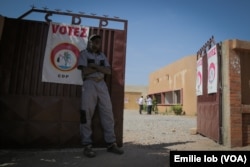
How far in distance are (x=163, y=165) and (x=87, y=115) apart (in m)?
1.63

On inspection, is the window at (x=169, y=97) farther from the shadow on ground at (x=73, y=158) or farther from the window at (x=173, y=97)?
the shadow on ground at (x=73, y=158)

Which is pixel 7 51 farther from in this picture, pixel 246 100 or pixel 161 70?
pixel 161 70

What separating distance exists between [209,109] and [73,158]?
172 inches

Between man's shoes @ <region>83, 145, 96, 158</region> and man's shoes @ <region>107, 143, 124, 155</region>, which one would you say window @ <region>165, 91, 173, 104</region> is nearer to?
man's shoes @ <region>107, 143, 124, 155</region>

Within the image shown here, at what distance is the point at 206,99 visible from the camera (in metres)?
7.39

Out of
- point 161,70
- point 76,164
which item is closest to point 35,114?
point 76,164

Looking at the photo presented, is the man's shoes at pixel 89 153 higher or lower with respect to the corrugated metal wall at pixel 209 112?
lower

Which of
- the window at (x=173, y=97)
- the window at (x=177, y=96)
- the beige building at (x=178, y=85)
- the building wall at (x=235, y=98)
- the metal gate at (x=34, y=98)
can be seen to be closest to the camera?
the metal gate at (x=34, y=98)

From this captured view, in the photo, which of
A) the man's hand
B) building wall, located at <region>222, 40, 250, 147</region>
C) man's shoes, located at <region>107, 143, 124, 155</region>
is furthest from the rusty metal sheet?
the man's hand

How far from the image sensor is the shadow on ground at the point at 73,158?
3.84 m

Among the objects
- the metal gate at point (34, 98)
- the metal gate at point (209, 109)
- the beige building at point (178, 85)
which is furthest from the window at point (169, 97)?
the metal gate at point (34, 98)

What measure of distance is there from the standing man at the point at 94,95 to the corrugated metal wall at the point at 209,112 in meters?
2.98

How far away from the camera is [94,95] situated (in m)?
4.66

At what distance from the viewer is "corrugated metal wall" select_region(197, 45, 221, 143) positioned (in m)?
6.24
